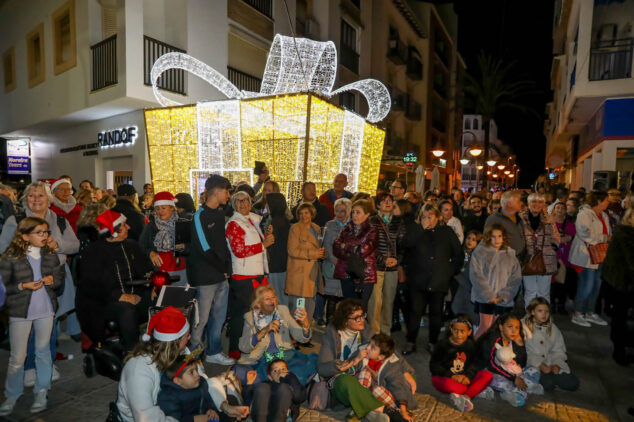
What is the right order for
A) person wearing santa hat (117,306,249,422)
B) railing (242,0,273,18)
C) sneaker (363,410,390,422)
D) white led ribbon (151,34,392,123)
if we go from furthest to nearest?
railing (242,0,273,18) → white led ribbon (151,34,392,123) → sneaker (363,410,390,422) → person wearing santa hat (117,306,249,422)

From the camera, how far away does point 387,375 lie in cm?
365

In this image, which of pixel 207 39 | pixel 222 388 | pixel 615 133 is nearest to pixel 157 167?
pixel 207 39

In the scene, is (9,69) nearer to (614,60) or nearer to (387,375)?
(387,375)

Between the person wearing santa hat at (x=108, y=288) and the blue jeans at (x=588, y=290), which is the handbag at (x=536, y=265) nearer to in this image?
the blue jeans at (x=588, y=290)

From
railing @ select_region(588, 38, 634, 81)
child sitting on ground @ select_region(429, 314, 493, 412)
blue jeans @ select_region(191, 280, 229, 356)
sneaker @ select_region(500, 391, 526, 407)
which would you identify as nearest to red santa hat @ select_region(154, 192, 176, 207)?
blue jeans @ select_region(191, 280, 229, 356)

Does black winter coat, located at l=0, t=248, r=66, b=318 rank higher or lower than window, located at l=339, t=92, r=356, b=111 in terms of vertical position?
lower

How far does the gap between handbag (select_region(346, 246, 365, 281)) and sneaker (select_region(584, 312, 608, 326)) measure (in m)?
4.01

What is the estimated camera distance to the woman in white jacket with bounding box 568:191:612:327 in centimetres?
610

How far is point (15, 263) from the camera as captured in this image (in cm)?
345

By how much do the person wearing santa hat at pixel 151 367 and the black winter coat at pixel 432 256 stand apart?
9.96 feet

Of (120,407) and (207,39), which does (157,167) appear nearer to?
(207,39)

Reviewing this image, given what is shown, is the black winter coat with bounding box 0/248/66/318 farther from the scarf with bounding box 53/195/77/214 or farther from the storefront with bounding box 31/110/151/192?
the storefront with bounding box 31/110/151/192

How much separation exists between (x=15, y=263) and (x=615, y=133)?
1535 cm

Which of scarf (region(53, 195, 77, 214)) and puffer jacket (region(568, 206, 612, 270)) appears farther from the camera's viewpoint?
puffer jacket (region(568, 206, 612, 270))
